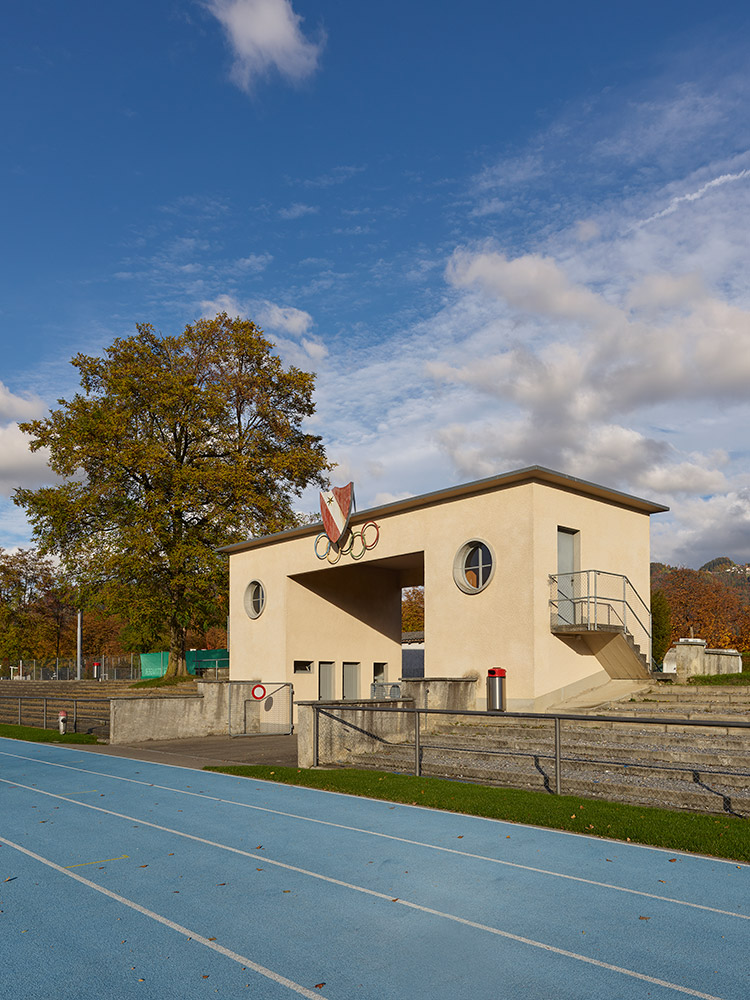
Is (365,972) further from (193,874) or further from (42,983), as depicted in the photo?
(193,874)

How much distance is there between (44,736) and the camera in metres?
24.2

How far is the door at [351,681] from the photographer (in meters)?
28.9

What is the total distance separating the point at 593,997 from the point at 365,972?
1.52 meters

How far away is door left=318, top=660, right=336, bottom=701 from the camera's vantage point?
1109 inches

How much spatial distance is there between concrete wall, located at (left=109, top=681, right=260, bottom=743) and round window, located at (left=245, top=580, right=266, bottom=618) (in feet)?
11.5

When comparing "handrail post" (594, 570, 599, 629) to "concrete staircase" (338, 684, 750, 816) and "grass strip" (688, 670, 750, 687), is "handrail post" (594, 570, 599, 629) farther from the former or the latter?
"grass strip" (688, 670, 750, 687)

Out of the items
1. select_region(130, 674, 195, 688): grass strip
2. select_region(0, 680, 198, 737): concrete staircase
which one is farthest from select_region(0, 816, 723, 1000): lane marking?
select_region(130, 674, 195, 688): grass strip

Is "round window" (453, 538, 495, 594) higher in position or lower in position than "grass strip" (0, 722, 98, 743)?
higher

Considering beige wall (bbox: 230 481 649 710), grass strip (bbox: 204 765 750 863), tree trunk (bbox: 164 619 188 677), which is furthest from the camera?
tree trunk (bbox: 164 619 188 677)

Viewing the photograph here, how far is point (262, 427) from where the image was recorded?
40.1 metres

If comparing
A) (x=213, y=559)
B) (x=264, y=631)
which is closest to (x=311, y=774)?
(x=264, y=631)

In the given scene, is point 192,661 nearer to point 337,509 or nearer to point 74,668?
point 337,509

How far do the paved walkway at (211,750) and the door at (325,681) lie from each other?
4354 mm

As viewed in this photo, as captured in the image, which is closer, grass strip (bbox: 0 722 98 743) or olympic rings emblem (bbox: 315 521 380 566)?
grass strip (bbox: 0 722 98 743)
